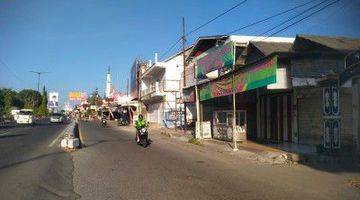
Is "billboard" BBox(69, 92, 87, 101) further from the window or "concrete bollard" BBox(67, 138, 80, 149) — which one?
"concrete bollard" BBox(67, 138, 80, 149)

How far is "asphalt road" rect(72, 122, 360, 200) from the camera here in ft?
32.1

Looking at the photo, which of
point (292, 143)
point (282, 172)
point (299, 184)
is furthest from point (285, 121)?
point (299, 184)

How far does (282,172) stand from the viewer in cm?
1362

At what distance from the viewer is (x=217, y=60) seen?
24859mm

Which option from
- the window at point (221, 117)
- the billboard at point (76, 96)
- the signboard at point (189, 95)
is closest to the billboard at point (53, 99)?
the billboard at point (76, 96)

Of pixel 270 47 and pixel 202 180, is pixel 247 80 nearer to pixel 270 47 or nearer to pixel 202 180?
pixel 270 47

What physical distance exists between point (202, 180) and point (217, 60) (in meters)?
13.9

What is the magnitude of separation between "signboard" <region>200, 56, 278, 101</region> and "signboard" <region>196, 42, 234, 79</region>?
0.89 metres

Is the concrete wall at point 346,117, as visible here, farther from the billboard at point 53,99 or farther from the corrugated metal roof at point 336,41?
the billboard at point 53,99

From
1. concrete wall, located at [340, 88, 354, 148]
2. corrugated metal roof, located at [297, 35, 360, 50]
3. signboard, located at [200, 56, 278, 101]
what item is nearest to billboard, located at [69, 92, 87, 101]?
→ signboard, located at [200, 56, 278, 101]

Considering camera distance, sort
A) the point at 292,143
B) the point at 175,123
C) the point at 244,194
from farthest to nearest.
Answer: the point at 175,123, the point at 292,143, the point at 244,194

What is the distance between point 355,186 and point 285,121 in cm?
1204

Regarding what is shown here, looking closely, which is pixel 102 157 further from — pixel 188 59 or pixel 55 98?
pixel 55 98

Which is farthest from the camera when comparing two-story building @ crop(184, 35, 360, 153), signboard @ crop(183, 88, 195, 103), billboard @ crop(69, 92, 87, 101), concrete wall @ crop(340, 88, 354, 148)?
billboard @ crop(69, 92, 87, 101)
